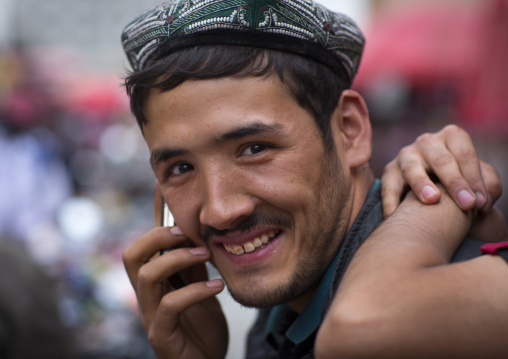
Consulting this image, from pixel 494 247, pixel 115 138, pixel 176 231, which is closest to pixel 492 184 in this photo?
pixel 494 247

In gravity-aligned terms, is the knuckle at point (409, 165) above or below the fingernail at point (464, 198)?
above

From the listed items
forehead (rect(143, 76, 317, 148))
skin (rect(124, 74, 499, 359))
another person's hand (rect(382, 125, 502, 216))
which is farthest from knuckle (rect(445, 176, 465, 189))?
forehead (rect(143, 76, 317, 148))

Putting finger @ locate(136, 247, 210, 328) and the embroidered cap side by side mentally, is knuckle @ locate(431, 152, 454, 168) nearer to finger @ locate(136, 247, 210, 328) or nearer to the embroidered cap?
the embroidered cap

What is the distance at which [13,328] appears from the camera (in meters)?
2.99

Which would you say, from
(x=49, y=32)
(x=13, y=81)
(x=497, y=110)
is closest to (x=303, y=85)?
(x=497, y=110)

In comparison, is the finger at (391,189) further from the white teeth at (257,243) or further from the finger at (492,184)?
the white teeth at (257,243)

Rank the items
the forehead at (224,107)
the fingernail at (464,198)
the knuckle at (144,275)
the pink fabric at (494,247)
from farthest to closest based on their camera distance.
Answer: the knuckle at (144,275) < the forehead at (224,107) < the fingernail at (464,198) < the pink fabric at (494,247)

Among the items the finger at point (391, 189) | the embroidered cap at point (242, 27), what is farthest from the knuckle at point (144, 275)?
the finger at point (391, 189)

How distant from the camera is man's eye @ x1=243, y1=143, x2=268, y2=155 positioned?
1.82 metres

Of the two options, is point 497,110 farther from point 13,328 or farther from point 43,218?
point 43,218

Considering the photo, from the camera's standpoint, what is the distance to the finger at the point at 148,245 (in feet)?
7.17

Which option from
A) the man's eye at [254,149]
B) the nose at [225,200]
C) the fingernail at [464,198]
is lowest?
the fingernail at [464,198]

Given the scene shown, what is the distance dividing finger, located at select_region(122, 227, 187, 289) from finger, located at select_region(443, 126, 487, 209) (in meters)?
1.10

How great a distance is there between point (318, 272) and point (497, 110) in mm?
3446
